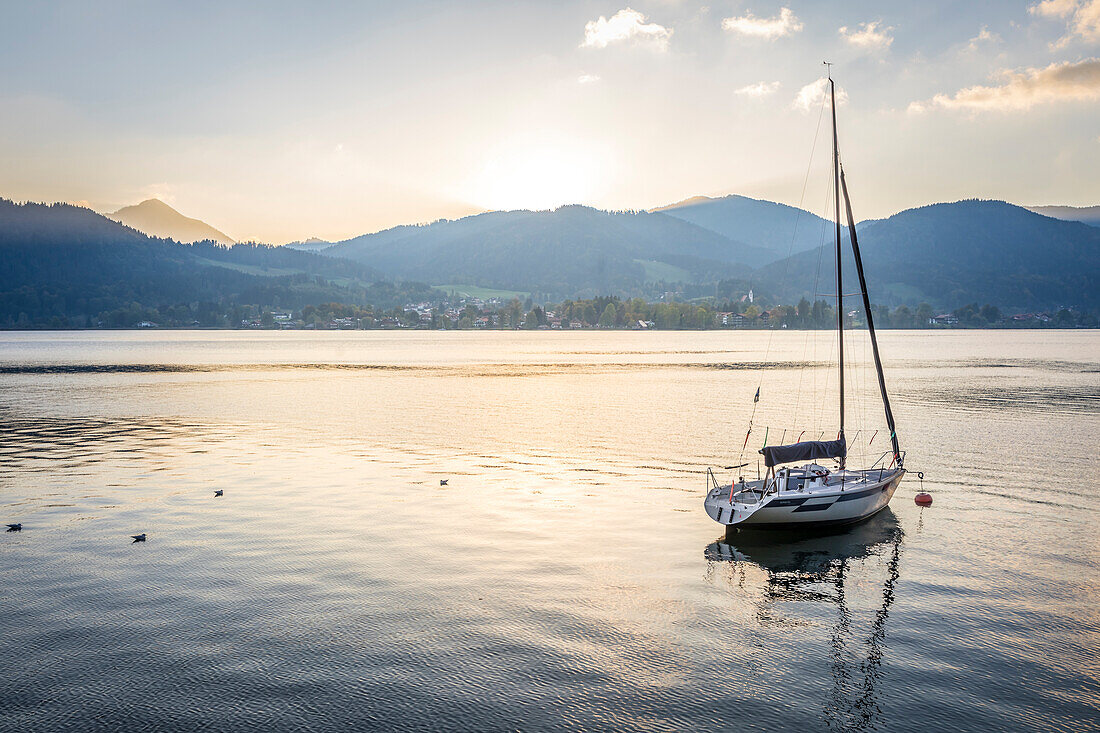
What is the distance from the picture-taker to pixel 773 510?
117 ft

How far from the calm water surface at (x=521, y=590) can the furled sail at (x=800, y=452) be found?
471 cm

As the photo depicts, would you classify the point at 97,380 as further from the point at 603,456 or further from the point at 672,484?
the point at 672,484

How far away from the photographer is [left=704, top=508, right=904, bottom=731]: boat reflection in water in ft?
67.8

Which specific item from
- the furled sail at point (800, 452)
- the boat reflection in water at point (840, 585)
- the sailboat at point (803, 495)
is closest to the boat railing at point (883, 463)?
the sailboat at point (803, 495)

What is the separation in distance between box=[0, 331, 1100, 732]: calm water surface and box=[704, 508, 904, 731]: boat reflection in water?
137mm

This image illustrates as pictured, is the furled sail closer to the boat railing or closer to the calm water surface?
the boat railing

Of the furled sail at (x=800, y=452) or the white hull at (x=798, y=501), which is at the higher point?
the furled sail at (x=800, y=452)

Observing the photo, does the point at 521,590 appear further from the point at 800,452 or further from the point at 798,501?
the point at 800,452

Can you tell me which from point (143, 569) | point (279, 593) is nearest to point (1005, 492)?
point (279, 593)

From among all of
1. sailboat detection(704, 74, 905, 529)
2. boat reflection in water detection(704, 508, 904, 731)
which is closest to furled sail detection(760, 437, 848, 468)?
sailboat detection(704, 74, 905, 529)

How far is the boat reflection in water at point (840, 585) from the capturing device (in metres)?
20.7

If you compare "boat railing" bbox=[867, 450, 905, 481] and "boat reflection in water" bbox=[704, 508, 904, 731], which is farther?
"boat railing" bbox=[867, 450, 905, 481]

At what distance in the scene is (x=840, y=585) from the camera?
29.6 meters

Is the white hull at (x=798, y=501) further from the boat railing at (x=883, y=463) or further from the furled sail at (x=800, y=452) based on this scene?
the furled sail at (x=800, y=452)
